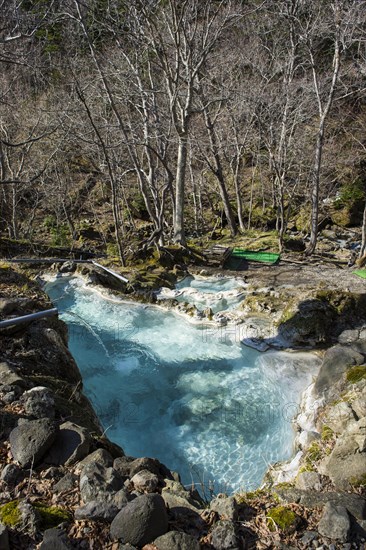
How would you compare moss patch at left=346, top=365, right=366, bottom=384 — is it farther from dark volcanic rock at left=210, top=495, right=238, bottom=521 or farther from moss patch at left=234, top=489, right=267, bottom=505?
dark volcanic rock at left=210, top=495, right=238, bottom=521

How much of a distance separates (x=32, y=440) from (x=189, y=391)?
10.2 feet

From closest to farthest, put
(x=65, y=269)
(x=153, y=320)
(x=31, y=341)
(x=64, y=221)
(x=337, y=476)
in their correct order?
(x=337, y=476) < (x=31, y=341) < (x=153, y=320) < (x=65, y=269) < (x=64, y=221)

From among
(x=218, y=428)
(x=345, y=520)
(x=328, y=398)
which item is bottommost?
(x=218, y=428)

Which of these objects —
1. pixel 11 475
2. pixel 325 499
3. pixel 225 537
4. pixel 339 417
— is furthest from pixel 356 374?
pixel 11 475

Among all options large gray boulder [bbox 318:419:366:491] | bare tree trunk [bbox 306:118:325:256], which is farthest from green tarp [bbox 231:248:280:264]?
large gray boulder [bbox 318:419:366:491]

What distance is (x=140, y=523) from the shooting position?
2531mm

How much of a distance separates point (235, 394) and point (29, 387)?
9.92ft

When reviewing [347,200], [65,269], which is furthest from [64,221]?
[347,200]

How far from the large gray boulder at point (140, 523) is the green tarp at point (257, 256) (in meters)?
8.93

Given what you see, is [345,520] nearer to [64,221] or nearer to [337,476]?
[337,476]

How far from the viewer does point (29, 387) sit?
13.4 feet

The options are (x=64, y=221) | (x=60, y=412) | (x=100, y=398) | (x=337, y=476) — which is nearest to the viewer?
(x=337, y=476)

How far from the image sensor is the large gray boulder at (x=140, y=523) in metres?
2.52

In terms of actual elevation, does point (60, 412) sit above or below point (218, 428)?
above
